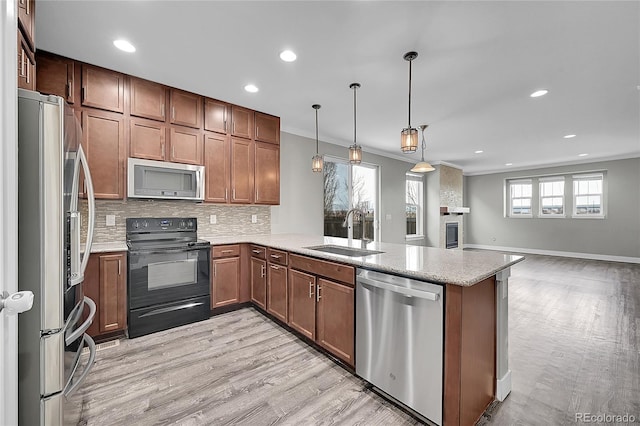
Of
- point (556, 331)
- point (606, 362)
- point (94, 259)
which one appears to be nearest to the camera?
point (606, 362)

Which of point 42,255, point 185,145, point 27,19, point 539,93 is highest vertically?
point 539,93

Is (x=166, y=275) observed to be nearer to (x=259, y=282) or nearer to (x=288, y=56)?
(x=259, y=282)

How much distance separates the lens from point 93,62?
8.70 feet

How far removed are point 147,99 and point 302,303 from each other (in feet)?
9.14

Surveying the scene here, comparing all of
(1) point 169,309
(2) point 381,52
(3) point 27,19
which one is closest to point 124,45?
(3) point 27,19

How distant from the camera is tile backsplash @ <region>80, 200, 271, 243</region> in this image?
2.97m

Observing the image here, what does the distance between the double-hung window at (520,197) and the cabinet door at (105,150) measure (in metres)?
10.2

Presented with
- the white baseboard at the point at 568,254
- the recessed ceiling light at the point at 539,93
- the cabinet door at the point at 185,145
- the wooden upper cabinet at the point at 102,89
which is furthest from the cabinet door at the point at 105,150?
the white baseboard at the point at 568,254

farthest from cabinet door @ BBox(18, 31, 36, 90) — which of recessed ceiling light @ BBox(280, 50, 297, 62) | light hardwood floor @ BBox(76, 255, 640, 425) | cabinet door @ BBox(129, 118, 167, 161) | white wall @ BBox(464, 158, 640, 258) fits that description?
white wall @ BBox(464, 158, 640, 258)

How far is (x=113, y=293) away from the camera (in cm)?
259

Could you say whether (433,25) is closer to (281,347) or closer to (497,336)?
(497,336)

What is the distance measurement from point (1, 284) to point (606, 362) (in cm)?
378

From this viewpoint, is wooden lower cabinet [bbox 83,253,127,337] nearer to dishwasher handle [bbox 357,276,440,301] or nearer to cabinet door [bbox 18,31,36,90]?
cabinet door [bbox 18,31,36,90]

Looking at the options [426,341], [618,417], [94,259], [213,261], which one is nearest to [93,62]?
[94,259]
